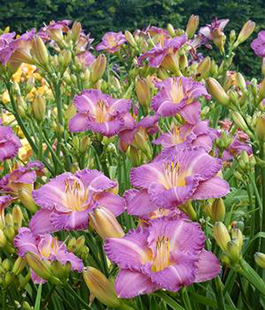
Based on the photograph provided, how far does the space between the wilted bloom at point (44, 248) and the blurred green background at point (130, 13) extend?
4.89 meters

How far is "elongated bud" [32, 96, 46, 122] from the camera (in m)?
1.46

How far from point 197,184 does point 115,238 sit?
0.53 ft

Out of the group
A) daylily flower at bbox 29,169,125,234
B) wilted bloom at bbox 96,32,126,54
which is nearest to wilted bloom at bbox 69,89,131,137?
daylily flower at bbox 29,169,125,234

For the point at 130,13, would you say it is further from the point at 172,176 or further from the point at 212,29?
the point at 172,176

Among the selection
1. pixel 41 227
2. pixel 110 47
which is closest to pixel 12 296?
pixel 41 227

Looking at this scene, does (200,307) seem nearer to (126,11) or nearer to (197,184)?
(197,184)

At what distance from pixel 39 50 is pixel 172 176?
70cm

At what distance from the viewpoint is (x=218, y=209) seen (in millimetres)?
997

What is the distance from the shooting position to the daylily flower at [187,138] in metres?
1.14

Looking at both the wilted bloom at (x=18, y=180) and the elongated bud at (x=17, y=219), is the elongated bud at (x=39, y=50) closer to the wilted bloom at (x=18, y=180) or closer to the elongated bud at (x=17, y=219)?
the wilted bloom at (x=18, y=180)

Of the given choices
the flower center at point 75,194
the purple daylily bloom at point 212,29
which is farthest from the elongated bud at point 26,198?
the purple daylily bloom at point 212,29

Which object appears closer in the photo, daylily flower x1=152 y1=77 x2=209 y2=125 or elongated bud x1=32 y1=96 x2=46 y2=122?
daylily flower x1=152 y1=77 x2=209 y2=125

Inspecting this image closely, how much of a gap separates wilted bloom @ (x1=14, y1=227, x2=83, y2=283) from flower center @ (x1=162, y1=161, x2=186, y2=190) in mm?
205

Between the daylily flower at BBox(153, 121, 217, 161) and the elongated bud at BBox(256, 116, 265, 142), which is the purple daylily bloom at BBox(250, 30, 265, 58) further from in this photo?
the elongated bud at BBox(256, 116, 265, 142)
